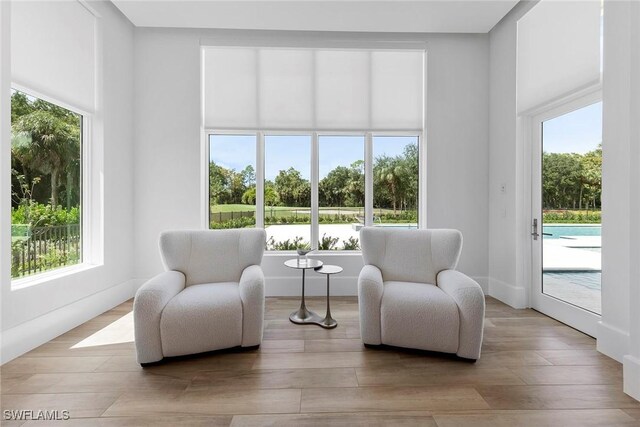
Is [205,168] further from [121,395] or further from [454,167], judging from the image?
[454,167]

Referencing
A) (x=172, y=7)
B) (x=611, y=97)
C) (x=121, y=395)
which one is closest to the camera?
(x=121, y=395)

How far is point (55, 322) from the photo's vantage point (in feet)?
9.34

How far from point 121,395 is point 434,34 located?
16.1 ft

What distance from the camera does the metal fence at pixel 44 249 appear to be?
8.74 feet

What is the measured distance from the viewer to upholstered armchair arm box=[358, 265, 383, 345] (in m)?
2.58

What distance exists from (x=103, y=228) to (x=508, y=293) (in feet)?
15.4

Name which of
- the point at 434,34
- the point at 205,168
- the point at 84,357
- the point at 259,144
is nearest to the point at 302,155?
the point at 259,144

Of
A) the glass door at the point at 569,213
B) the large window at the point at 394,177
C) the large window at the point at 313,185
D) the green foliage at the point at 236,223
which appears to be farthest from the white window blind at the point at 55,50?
the glass door at the point at 569,213

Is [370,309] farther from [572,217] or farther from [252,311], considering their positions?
[572,217]

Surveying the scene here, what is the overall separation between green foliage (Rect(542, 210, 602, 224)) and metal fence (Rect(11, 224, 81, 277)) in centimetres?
498

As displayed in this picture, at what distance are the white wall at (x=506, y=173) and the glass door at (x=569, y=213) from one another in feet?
0.51

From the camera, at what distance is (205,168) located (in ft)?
14.0

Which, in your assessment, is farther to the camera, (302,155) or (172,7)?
(302,155)

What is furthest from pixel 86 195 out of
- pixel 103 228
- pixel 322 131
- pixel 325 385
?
pixel 325 385
